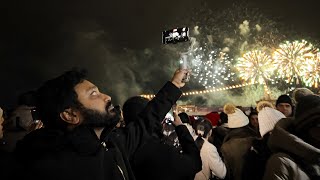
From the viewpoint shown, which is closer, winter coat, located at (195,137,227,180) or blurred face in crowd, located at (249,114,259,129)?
winter coat, located at (195,137,227,180)

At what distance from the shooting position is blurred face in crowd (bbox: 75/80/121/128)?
2331 millimetres

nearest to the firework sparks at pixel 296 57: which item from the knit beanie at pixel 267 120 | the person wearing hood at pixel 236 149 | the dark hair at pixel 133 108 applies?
the person wearing hood at pixel 236 149

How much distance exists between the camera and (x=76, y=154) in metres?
2.05

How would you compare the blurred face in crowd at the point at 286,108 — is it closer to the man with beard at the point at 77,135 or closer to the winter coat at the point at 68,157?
the man with beard at the point at 77,135

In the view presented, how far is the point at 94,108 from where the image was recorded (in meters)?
2.37

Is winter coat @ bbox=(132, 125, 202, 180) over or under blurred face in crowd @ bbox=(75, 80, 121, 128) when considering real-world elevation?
under

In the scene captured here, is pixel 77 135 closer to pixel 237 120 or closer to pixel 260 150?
pixel 260 150

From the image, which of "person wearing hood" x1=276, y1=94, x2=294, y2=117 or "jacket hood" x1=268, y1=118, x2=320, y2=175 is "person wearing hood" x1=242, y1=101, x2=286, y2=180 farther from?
"person wearing hood" x1=276, y1=94, x2=294, y2=117

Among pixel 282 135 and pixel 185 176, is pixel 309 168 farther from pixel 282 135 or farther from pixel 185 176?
pixel 185 176

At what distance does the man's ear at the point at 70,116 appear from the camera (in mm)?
2271

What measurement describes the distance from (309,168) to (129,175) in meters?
1.44

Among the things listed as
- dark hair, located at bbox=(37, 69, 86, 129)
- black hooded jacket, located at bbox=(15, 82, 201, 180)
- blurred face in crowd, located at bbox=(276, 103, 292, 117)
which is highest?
dark hair, located at bbox=(37, 69, 86, 129)

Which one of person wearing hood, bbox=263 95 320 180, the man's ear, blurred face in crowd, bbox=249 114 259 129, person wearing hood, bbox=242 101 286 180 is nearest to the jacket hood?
person wearing hood, bbox=263 95 320 180

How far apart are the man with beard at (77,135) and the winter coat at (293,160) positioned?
102 centimetres
